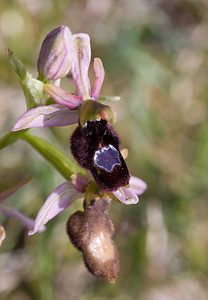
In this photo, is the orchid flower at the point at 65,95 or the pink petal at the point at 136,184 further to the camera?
the pink petal at the point at 136,184

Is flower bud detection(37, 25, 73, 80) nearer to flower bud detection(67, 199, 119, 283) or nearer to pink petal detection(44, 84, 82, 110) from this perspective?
pink petal detection(44, 84, 82, 110)

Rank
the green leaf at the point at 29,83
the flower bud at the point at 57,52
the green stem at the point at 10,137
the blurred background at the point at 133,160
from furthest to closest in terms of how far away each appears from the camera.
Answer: the blurred background at the point at 133,160
the green stem at the point at 10,137
the green leaf at the point at 29,83
the flower bud at the point at 57,52

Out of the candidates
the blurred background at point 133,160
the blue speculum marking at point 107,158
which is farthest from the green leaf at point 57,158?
the blurred background at point 133,160

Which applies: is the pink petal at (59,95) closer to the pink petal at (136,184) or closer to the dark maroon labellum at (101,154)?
the dark maroon labellum at (101,154)

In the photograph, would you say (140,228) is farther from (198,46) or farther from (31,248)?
(198,46)

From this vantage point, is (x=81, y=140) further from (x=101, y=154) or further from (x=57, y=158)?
(x=57, y=158)

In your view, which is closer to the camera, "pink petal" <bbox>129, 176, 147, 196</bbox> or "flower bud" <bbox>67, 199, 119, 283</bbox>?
"flower bud" <bbox>67, 199, 119, 283</bbox>

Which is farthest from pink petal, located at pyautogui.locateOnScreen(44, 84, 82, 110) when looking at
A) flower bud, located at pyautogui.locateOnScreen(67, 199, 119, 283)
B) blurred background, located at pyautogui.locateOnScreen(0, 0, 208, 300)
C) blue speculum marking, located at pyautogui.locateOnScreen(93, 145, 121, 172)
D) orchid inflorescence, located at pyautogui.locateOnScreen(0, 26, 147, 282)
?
blurred background, located at pyautogui.locateOnScreen(0, 0, 208, 300)
